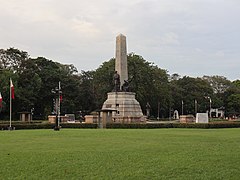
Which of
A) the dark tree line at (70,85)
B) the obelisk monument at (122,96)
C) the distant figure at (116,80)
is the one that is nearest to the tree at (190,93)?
the dark tree line at (70,85)

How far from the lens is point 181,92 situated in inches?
3600

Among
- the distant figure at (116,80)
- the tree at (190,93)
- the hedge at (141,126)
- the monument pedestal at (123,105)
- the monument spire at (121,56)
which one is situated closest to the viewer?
the hedge at (141,126)

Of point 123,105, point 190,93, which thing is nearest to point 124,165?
point 123,105

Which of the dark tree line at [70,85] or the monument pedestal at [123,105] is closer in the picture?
the monument pedestal at [123,105]

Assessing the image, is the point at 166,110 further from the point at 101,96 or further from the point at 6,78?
the point at 6,78

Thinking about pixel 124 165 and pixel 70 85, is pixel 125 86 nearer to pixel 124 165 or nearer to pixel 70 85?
pixel 70 85

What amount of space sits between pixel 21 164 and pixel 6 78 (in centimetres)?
4865

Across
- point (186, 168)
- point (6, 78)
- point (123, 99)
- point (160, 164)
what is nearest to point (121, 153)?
point (160, 164)

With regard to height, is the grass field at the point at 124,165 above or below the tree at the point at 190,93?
below

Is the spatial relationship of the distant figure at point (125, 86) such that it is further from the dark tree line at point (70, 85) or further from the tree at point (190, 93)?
the tree at point (190, 93)

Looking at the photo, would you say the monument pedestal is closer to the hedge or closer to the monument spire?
the monument spire

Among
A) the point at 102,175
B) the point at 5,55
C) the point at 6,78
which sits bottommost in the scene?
the point at 102,175

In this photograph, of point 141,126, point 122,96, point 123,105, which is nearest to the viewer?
point 141,126

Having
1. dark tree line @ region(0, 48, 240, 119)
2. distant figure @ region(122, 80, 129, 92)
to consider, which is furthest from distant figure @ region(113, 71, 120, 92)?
dark tree line @ region(0, 48, 240, 119)
